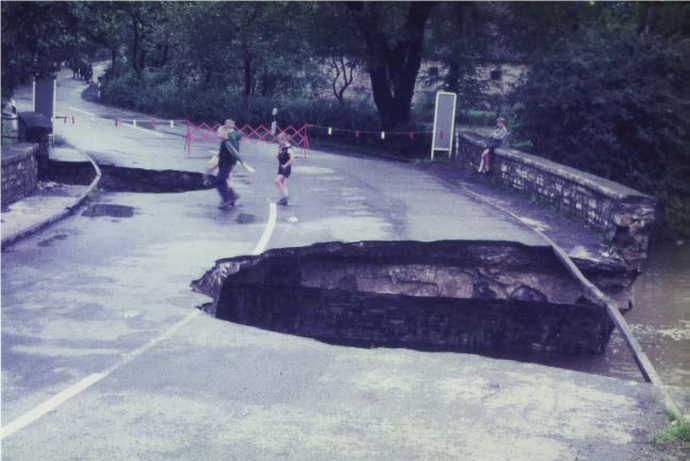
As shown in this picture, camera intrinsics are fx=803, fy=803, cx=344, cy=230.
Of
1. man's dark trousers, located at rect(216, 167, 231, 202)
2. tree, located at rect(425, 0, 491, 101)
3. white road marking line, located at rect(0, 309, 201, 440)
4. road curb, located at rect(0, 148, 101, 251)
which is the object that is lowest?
white road marking line, located at rect(0, 309, 201, 440)

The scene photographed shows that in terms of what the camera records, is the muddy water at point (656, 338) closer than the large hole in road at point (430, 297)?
Yes

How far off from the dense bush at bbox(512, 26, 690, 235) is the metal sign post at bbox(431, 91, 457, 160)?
11.1 feet

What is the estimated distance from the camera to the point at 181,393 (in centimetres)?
682

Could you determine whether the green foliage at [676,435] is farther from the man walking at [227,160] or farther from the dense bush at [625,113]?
the dense bush at [625,113]

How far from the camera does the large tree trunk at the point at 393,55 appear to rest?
90.9ft

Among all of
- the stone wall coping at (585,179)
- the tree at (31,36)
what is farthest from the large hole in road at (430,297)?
the tree at (31,36)

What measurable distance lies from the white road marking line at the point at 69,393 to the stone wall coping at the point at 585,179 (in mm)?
8743

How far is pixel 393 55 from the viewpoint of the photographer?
96.2ft

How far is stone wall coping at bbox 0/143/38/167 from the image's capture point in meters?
15.1

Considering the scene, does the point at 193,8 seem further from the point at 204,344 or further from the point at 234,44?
the point at 204,344

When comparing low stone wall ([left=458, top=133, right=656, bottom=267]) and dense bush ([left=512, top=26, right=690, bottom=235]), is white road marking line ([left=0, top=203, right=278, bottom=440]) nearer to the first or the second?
low stone wall ([left=458, top=133, right=656, bottom=267])

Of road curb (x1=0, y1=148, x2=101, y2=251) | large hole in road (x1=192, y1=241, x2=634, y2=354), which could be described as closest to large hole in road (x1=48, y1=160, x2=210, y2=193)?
road curb (x1=0, y1=148, x2=101, y2=251)

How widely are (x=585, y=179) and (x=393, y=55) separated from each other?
15052 millimetres

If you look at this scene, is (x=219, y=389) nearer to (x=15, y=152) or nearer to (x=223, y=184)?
(x=223, y=184)
